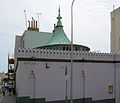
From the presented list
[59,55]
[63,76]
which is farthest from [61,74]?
[59,55]

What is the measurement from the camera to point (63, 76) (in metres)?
18.2

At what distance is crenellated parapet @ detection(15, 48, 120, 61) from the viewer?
16875mm

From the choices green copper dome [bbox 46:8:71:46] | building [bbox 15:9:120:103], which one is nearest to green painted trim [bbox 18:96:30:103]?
building [bbox 15:9:120:103]

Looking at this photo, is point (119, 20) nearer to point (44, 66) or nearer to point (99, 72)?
point (99, 72)

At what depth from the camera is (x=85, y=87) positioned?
18.9 m

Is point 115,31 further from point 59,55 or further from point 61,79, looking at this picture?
point 61,79

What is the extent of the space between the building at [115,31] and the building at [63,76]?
5875 millimetres

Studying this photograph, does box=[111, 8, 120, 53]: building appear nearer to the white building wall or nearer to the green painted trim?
the white building wall

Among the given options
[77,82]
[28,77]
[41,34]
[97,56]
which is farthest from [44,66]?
[41,34]

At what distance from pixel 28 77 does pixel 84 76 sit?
5.49 meters

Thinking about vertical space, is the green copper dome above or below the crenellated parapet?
above

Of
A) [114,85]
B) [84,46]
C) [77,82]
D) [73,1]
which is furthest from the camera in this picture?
[84,46]

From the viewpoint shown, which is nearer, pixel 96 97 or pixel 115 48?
pixel 96 97

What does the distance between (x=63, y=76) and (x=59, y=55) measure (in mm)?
1987
